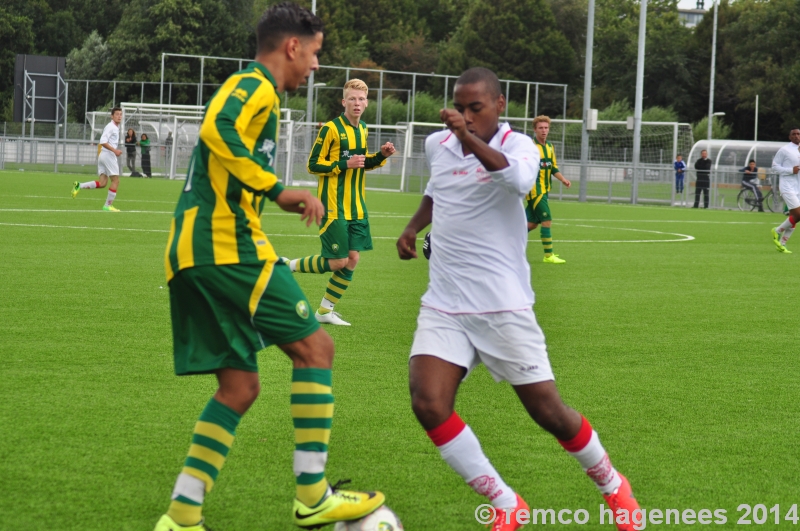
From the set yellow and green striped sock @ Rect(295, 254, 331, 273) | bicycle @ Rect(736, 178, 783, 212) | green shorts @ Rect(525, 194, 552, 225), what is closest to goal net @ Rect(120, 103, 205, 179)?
bicycle @ Rect(736, 178, 783, 212)

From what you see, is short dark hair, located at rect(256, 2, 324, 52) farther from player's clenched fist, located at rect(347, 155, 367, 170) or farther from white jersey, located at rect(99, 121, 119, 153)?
white jersey, located at rect(99, 121, 119, 153)

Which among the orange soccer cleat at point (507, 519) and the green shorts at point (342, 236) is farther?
the green shorts at point (342, 236)

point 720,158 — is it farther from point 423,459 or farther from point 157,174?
point 423,459

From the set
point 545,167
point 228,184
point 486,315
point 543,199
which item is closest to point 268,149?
point 228,184

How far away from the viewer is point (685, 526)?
163 inches

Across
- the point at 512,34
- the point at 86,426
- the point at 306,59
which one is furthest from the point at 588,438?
the point at 512,34

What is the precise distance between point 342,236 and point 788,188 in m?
11.5

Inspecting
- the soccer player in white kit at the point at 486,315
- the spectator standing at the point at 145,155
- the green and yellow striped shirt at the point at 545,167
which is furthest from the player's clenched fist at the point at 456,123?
the spectator standing at the point at 145,155

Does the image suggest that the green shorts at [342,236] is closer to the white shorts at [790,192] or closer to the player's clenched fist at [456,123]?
the player's clenched fist at [456,123]

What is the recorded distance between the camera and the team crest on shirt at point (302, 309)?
3768 mm

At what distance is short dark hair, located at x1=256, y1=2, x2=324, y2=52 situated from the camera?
12.7ft

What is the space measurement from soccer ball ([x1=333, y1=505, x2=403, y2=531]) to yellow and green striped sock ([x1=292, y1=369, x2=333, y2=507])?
190 mm

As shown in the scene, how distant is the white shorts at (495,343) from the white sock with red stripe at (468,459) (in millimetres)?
247

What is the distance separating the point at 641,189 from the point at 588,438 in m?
34.1
